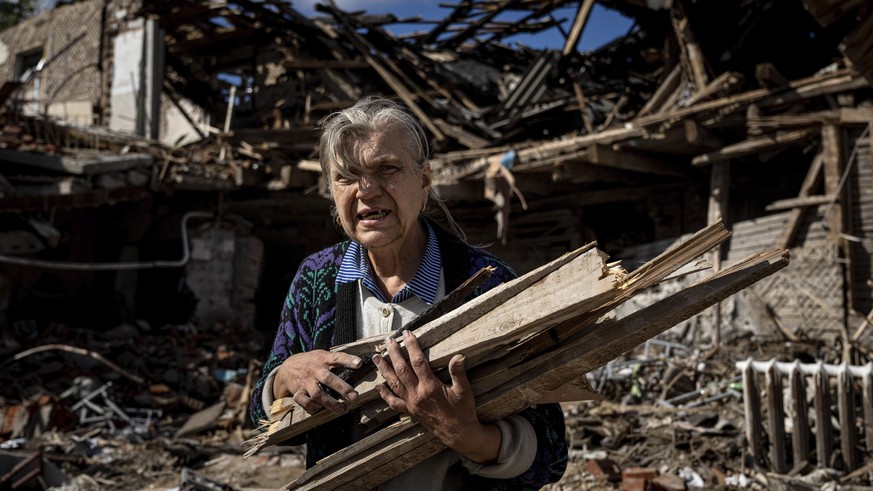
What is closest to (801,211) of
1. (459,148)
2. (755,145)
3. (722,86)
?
(755,145)

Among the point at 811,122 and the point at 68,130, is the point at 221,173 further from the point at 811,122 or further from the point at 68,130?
the point at 811,122

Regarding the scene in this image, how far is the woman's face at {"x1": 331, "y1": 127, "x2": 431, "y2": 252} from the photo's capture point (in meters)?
1.67

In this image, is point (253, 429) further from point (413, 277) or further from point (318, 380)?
point (318, 380)

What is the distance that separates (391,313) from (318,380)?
30 centimetres

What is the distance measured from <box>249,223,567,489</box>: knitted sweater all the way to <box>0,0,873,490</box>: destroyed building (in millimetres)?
3532

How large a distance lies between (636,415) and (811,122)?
3.80 metres

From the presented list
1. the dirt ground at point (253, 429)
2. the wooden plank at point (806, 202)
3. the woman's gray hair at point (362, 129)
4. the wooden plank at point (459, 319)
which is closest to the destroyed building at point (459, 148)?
the wooden plank at point (806, 202)

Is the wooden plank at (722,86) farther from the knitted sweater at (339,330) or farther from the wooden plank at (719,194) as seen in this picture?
the knitted sweater at (339,330)

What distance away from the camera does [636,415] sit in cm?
601

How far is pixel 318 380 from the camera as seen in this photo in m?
1.49

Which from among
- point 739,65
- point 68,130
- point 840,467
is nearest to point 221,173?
point 68,130

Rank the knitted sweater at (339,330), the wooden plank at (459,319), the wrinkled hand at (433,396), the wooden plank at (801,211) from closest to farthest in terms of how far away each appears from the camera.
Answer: the wooden plank at (459,319) → the wrinkled hand at (433,396) → the knitted sweater at (339,330) → the wooden plank at (801,211)

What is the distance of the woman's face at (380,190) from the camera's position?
167 centimetres

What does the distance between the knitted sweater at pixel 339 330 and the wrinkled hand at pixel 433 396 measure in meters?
0.20
